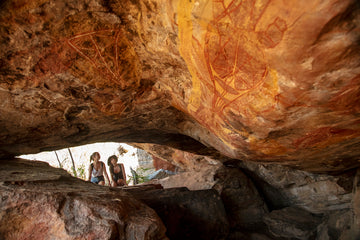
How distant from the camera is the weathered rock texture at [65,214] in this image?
6.27 ft

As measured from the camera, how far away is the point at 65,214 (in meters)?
2.05

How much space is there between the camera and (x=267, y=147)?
224cm

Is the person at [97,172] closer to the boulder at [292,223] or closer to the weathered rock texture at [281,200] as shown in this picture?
the weathered rock texture at [281,200]

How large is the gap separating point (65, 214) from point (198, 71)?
161 cm

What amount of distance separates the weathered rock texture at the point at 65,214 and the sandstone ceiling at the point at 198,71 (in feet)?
2.69

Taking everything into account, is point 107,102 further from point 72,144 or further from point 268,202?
point 268,202

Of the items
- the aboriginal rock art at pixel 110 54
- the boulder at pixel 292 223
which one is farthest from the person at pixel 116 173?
the aboriginal rock art at pixel 110 54

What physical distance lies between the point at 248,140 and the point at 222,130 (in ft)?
0.83

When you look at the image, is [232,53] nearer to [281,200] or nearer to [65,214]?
[65,214]

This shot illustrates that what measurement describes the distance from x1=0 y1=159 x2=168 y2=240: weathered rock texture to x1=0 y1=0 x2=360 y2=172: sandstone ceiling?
2.69 feet

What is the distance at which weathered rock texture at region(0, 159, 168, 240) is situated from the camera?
1910mm

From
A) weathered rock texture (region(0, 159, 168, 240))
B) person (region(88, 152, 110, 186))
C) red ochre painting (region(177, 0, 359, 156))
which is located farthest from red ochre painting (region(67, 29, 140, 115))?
person (region(88, 152, 110, 186))

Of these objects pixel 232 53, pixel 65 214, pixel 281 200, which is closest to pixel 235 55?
pixel 232 53

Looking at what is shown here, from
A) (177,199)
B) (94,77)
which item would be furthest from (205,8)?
(177,199)
